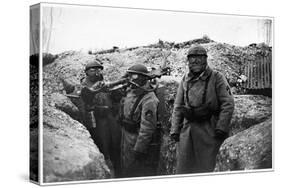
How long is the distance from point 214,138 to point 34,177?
252 centimetres

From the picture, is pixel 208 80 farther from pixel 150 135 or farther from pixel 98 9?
pixel 98 9

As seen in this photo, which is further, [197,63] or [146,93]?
[197,63]

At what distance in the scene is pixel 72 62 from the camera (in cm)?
732

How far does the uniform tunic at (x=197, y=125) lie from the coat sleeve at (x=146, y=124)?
33 cm

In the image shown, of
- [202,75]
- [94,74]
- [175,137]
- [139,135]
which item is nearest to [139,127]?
[139,135]

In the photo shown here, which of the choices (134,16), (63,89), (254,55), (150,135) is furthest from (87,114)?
(254,55)

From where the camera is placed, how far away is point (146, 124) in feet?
25.3

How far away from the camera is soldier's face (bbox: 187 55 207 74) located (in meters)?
8.08

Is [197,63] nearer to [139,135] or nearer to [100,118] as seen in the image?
[139,135]

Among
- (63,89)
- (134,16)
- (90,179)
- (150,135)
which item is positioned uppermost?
(134,16)

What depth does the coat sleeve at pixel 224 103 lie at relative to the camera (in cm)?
816

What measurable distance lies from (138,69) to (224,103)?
4.44 feet

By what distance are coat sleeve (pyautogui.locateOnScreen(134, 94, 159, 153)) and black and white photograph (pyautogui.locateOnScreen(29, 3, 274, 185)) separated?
0.01 metres

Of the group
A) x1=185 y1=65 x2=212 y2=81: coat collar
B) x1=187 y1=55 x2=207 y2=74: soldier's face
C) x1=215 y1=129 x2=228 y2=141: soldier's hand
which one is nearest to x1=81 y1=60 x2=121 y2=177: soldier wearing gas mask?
x1=185 y1=65 x2=212 y2=81: coat collar
